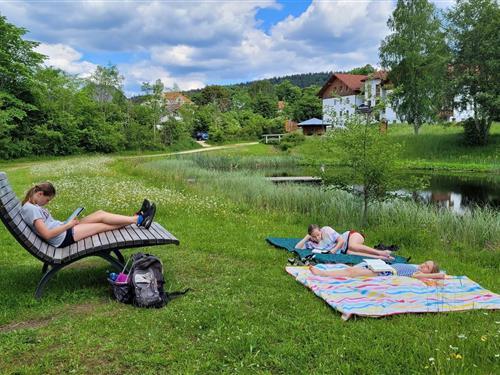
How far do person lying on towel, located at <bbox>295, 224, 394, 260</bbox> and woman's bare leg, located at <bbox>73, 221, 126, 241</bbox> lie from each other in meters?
2.83

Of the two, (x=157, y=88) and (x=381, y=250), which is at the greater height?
(x=157, y=88)

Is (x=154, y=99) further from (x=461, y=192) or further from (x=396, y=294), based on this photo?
(x=396, y=294)

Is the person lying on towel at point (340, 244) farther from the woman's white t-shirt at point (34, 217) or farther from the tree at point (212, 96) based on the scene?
the tree at point (212, 96)

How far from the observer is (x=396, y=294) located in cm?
445

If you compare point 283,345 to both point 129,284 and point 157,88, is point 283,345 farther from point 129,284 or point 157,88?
point 157,88

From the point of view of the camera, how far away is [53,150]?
33.2m

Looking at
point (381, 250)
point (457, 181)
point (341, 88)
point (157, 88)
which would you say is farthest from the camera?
point (341, 88)

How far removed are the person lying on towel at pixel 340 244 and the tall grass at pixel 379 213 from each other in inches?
52.1

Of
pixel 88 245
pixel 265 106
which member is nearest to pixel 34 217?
pixel 88 245

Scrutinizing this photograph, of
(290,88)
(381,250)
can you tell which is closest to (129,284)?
(381,250)

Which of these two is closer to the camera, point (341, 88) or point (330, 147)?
point (330, 147)

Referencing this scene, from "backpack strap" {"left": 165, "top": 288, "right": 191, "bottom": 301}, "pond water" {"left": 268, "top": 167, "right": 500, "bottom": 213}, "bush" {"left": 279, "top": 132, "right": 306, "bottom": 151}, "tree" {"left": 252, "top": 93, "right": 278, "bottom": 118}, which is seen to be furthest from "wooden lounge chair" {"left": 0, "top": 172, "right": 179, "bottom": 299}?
"tree" {"left": 252, "top": 93, "right": 278, "bottom": 118}

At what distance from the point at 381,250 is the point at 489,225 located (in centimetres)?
262

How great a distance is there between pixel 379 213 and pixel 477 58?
2559 cm
